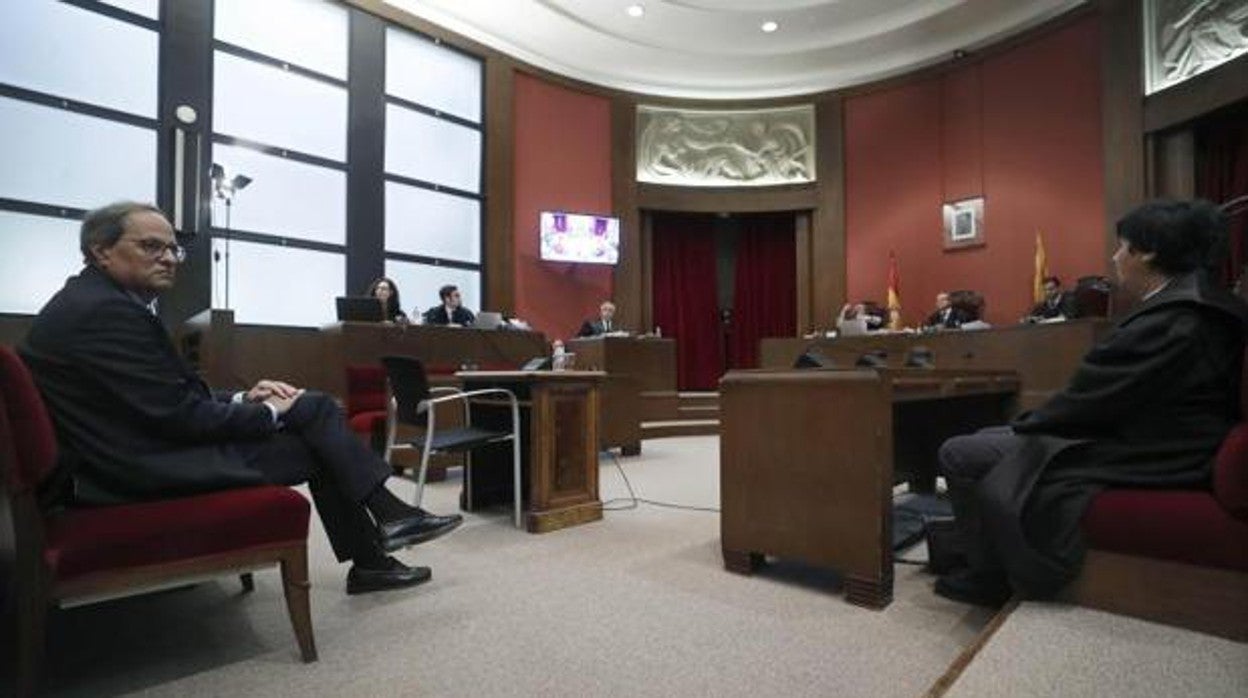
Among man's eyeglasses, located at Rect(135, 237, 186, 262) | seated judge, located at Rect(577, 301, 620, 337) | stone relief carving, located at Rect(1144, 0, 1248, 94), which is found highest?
stone relief carving, located at Rect(1144, 0, 1248, 94)

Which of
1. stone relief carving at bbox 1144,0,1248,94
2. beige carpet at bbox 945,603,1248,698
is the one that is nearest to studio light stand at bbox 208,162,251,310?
beige carpet at bbox 945,603,1248,698

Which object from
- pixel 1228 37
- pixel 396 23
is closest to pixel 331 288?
pixel 396 23

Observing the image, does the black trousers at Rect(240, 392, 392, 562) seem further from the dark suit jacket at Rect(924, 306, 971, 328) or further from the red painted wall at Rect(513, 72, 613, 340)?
the red painted wall at Rect(513, 72, 613, 340)

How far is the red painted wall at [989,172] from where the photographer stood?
267 inches

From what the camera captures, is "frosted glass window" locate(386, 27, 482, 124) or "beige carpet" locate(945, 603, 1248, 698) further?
"frosted glass window" locate(386, 27, 482, 124)

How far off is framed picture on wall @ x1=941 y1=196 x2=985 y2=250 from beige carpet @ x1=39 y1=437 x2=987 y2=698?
641 cm

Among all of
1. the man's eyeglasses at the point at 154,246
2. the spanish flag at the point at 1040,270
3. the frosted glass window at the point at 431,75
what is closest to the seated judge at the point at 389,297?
the frosted glass window at the point at 431,75

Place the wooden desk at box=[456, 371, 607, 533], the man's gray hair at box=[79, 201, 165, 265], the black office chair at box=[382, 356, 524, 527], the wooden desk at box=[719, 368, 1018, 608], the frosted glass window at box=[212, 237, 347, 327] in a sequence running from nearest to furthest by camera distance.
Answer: the man's gray hair at box=[79, 201, 165, 265], the wooden desk at box=[719, 368, 1018, 608], the black office chair at box=[382, 356, 524, 527], the wooden desk at box=[456, 371, 607, 533], the frosted glass window at box=[212, 237, 347, 327]

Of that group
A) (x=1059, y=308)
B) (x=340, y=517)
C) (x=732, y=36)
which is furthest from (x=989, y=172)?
(x=340, y=517)

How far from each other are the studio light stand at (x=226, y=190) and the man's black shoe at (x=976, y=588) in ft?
18.6

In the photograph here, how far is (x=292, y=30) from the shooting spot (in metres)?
→ 6.34

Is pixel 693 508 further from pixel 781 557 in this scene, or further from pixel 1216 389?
pixel 1216 389

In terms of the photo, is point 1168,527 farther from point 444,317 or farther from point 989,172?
point 989,172

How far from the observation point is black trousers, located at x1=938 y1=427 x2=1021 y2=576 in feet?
6.27
